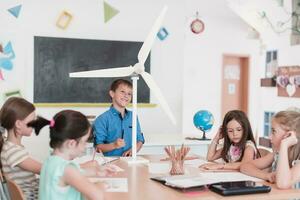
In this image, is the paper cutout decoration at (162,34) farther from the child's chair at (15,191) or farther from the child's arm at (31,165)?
the child's chair at (15,191)

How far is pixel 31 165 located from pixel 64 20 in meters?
2.31

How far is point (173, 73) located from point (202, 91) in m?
2.69

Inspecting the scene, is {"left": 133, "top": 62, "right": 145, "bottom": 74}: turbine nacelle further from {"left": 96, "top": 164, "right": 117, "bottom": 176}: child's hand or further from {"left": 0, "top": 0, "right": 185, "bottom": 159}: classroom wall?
{"left": 0, "top": 0, "right": 185, "bottom": 159}: classroom wall

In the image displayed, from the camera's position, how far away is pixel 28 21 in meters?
3.73

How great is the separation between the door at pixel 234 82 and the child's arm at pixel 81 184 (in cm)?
587

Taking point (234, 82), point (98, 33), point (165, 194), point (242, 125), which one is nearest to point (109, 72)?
point (242, 125)

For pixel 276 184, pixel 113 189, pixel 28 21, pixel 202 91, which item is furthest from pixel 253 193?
pixel 202 91

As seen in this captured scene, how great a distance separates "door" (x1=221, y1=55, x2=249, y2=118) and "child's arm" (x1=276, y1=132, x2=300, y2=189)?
17.7 ft

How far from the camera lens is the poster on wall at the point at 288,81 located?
4.27 metres

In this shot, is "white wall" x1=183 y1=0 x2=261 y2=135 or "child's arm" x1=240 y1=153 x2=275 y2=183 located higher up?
"white wall" x1=183 y1=0 x2=261 y2=135

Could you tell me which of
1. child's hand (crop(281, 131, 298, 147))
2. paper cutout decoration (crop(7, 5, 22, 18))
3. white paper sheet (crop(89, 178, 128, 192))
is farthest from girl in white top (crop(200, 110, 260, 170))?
paper cutout decoration (crop(7, 5, 22, 18))

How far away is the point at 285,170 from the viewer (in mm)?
1710

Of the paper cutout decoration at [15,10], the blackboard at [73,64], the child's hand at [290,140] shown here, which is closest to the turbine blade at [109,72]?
the child's hand at [290,140]

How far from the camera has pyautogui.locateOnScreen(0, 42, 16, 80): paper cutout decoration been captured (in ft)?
12.0
